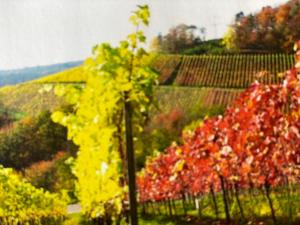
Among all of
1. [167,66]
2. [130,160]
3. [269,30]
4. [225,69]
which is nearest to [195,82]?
[225,69]

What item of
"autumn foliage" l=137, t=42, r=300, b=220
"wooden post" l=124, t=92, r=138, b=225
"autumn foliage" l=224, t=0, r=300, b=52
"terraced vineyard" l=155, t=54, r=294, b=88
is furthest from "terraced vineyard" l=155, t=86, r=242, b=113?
"wooden post" l=124, t=92, r=138, b=225

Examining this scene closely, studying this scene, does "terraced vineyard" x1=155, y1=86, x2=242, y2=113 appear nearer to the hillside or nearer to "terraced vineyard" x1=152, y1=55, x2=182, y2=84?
the hillside

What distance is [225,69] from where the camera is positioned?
300 ft

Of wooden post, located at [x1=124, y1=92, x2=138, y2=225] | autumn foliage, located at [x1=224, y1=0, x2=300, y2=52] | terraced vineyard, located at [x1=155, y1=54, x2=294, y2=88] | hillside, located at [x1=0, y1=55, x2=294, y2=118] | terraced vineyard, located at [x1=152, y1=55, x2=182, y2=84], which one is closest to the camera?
wooden post, located at [x1=124, y1=92, x2=138, y2=225]

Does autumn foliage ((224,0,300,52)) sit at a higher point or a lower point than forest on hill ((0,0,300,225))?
higher

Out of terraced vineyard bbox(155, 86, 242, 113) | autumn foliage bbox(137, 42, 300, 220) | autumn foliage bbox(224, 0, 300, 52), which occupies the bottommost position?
terraced vineyard bbox(155, 86, 242, 113)

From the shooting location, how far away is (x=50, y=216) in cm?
2714

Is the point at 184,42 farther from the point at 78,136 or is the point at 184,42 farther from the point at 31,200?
the point at 78,136

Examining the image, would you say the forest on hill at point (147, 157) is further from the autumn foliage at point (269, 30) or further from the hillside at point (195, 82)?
the autumn foliage at point (269, 30)

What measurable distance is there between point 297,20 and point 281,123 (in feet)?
312

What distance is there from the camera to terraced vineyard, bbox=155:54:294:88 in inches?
3383

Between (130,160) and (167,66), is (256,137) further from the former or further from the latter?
(167,66)

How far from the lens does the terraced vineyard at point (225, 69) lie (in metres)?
85.9

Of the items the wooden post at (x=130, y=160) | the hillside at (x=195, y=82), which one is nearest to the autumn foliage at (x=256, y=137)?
the wooden post at (x=130, y=160)
